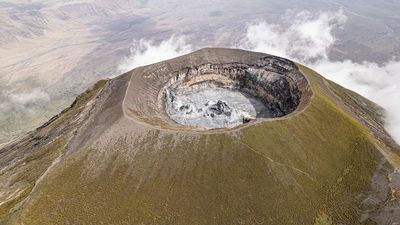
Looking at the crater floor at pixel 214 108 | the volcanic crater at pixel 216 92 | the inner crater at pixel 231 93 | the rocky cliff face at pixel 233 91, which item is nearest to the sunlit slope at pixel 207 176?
the volcanic crater at pixel 216 92

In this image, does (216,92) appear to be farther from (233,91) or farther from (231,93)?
(233,91)

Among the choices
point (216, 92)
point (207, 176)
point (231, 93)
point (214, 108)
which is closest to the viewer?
point (207, 176)

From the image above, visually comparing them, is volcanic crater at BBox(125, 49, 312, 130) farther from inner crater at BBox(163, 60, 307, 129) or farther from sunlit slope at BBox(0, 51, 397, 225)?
sunlit slope at BBox(0, 51, 397, 225)

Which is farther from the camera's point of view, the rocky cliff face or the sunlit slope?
the rocky cliff face

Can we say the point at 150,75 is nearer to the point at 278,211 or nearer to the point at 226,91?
the point at 226,91

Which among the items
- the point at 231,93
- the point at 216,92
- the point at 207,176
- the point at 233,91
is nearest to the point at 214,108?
the point at 216,92

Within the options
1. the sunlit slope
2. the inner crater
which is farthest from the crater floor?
the sunlit slope

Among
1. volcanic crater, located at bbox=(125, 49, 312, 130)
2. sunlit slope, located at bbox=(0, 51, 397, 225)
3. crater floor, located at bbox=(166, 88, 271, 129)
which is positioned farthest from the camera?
crater floor, located at bbox=(166, 88, 271, 129)
